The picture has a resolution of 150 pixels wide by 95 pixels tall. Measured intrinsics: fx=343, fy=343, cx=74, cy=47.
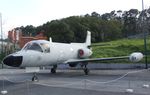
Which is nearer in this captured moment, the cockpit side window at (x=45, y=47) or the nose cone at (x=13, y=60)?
the nose cone at (x=13, y=60)

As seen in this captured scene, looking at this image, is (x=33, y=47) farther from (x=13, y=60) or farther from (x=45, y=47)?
(x=13, y=60)

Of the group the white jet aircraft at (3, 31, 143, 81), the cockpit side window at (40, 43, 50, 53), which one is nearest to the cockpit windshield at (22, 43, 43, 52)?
the white jet aircraft at (3, 31, 143, 81)

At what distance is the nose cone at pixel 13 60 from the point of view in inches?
827

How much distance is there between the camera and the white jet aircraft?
70.9 ft

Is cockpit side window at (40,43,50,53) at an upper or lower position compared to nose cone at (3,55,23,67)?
upper

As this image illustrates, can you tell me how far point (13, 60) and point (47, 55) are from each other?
4122mm

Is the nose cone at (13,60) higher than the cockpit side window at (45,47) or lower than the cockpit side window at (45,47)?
lower

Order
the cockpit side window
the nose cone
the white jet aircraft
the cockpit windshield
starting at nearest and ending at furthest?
1. the nose cone
2. the white jet aircraft
3. the cockpit windshield
4. the cockpit side window

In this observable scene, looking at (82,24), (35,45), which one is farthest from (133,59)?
(82,24)

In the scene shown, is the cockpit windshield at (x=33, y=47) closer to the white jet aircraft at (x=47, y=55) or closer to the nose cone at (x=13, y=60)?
the white jet aircraft at (x=47, y=55)

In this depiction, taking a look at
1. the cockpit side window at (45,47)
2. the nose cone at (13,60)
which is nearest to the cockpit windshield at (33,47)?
the cockpit side window at (45,47)

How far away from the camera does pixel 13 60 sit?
2111 cm

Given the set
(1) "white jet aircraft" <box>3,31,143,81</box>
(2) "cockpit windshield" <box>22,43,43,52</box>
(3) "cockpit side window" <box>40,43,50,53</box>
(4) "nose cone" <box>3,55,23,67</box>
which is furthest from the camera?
(3) "cockpit side window" <box>40,43,50,53</box>

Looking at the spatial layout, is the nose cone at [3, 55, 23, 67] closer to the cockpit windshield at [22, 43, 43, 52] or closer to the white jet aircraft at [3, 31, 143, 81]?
the white jet aircraft at [3, 31, 143, 81]
